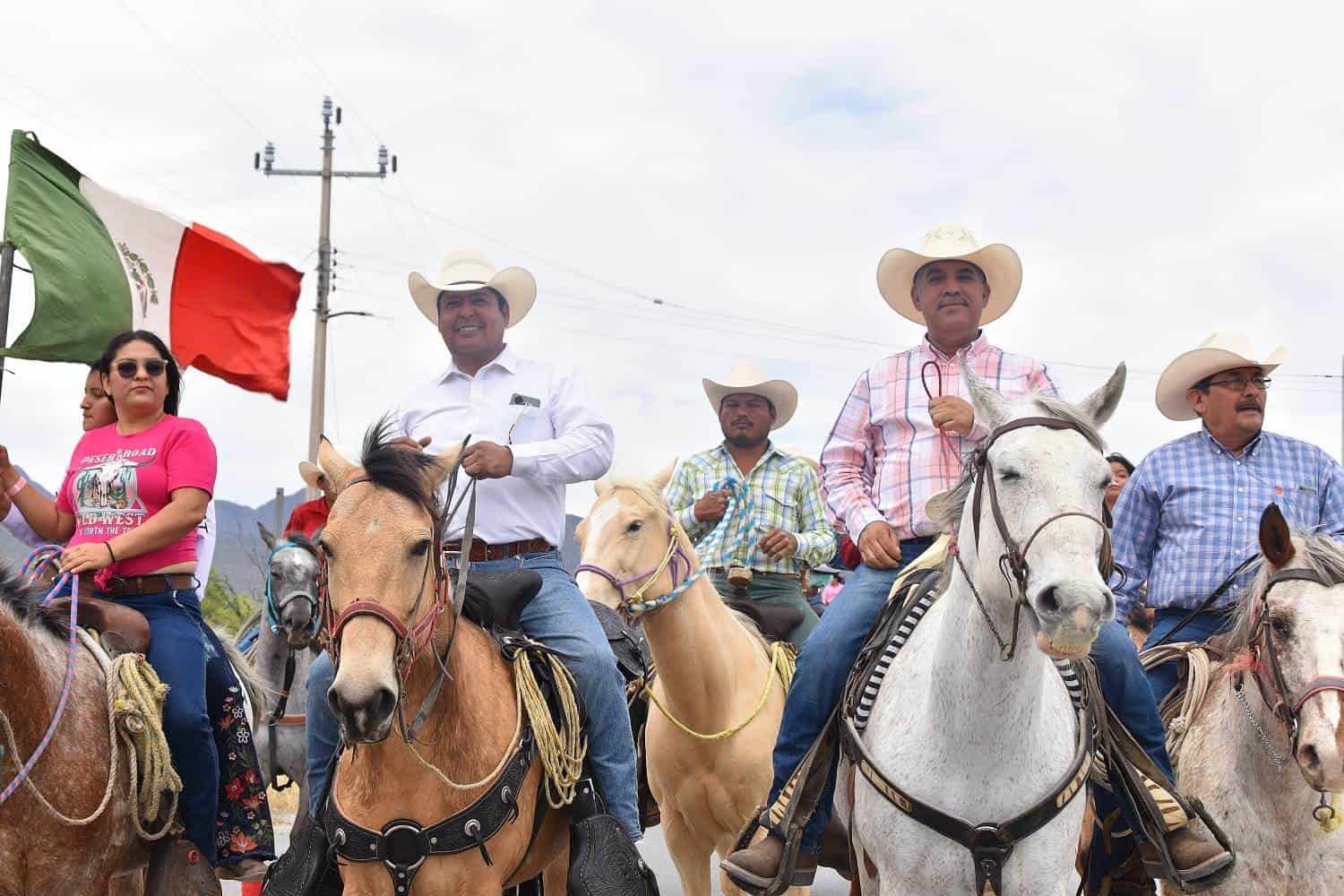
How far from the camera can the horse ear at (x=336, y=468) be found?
4453mm

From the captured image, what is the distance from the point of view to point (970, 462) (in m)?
4.30

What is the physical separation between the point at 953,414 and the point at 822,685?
3.94ft

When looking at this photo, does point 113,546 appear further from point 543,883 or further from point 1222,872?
point 1222,872

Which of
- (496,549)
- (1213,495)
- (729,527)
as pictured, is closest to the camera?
(496,549)

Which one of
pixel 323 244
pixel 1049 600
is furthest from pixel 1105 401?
pixel 323 244

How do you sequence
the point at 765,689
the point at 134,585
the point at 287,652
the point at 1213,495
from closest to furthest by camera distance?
1. the point at 134,585
2. the point at 1213,495
3. the point at 765,689
4. the point at 287,652

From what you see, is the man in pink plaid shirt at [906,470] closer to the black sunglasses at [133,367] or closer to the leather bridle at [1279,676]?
the leather bridle at [1279,676]

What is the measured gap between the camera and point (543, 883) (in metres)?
5.46

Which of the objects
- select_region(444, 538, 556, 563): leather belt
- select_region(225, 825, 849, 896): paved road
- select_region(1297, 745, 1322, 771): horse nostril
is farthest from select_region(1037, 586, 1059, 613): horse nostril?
select_region(225, 825, 849, 896): paved road

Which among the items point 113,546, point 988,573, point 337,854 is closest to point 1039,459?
point 988,573

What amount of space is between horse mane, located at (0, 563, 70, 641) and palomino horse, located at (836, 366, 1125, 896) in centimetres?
306

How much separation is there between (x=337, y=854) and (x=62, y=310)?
15.2ft

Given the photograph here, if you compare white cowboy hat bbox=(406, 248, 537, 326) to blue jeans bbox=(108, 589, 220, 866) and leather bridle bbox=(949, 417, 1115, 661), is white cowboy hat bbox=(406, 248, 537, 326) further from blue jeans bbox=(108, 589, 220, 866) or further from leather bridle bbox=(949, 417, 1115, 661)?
leather bridle bbox=(949, 417, 1115, 661)

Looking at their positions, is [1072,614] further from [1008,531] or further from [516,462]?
[516,462]
